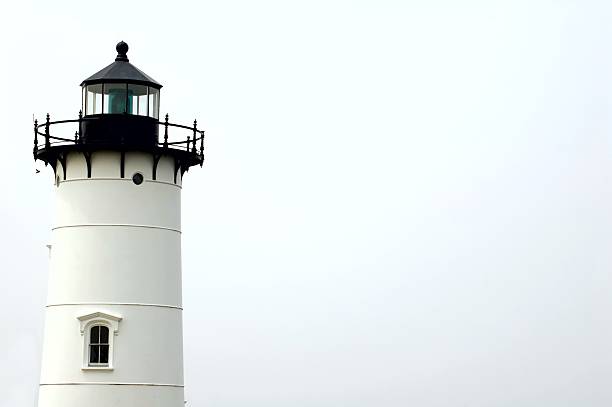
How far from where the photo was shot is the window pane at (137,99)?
3928 centimetres

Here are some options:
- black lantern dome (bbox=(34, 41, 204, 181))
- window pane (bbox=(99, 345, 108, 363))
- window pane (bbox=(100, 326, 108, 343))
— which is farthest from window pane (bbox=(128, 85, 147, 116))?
window pane (bbox=(99, 345, 108, 363))

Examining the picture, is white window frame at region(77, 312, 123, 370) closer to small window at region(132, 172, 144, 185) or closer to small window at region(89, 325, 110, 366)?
small window at region(89, 325, 110, 366)

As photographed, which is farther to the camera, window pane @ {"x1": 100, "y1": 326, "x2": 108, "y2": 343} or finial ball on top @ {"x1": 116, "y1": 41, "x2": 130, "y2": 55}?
finial ball on top @ {"x1": 116, "y1": 41, "x2": 130, "y2": 55}

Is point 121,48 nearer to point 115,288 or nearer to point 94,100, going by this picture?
point 94,100

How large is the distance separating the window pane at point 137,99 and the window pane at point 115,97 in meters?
0.13

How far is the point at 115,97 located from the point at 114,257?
4083mm

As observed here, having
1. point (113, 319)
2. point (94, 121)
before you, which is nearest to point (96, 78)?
point (94, 121)

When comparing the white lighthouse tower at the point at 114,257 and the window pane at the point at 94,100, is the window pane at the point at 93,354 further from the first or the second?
the window pane at the point at 94,100

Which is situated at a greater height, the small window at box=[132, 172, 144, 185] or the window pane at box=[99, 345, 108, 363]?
the small window at box=[132, 172, 144, 185]

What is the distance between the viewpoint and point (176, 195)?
3994 centimetres

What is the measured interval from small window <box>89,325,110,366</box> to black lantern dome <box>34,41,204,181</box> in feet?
14.7

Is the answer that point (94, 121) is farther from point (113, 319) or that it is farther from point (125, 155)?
point (113, 319)

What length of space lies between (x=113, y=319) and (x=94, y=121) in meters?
4.99

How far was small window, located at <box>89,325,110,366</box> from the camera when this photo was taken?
3850 centimetres
